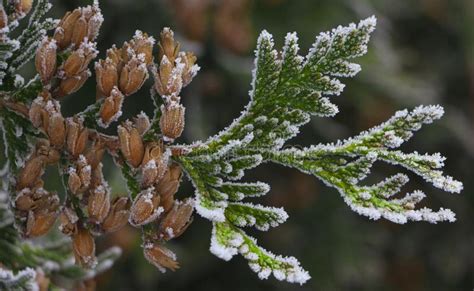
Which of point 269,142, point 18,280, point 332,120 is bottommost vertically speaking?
point 18,280

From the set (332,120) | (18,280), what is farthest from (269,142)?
(332,120)

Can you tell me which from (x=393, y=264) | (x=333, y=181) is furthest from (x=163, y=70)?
(x=393, y=264)

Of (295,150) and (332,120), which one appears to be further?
(332,120)

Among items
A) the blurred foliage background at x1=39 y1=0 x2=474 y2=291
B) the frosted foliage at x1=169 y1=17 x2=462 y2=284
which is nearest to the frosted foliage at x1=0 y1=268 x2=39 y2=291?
the frosted foliage at x1=169 y1=17 x2=462 y2=284

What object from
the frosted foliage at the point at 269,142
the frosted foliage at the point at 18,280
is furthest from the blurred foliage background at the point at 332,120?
the frosted foliage at the point at 269,142

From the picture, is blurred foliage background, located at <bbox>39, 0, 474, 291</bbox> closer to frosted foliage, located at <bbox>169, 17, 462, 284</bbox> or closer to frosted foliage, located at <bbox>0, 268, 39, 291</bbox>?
frosted foliage, located at <bbox>0, 268, 39, 291</bbox>

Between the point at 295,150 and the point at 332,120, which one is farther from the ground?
the point at 332,120

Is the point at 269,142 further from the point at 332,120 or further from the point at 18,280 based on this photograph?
the point at 332,120

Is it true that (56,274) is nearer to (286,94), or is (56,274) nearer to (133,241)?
(286,94)

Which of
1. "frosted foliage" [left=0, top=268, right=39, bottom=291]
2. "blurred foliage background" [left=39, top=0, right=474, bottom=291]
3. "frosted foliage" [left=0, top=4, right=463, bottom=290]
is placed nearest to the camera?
"frosted foliage" [left=0, top=4, right=463, bottom=290]
